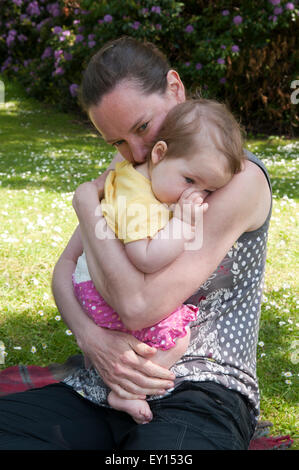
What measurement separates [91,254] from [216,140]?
0.63 metres

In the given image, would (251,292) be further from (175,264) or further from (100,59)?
(100,59)

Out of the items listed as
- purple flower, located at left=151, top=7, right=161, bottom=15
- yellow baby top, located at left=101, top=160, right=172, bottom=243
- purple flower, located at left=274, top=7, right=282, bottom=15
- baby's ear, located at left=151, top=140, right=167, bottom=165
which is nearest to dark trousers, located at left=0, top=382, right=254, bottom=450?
yellow baby top, located at left=101, top=160, right=172, bottom=243

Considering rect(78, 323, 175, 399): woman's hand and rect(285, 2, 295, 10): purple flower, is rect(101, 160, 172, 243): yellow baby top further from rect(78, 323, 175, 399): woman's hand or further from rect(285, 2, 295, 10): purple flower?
rect(285, 2, 295, 10): purple flower

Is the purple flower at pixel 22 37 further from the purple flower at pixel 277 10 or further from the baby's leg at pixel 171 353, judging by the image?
the baby's leg at pixel 171 353

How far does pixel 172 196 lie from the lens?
1.86 metres

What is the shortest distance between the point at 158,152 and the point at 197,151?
169mm

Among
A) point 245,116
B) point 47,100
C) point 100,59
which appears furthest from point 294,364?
point 47,100

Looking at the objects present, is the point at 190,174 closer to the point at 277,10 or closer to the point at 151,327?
the point at 151,327

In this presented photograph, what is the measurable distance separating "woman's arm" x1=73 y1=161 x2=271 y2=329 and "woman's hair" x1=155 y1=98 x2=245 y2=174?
0.31ft

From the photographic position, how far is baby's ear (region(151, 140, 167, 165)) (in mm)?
1910

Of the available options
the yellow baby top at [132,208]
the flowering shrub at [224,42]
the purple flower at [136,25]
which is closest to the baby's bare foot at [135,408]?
the yellow baby top at [132,208]

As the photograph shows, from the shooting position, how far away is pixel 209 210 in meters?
1.86

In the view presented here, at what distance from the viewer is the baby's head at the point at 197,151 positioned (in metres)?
1.82

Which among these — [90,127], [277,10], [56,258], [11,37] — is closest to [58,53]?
[90,127]
